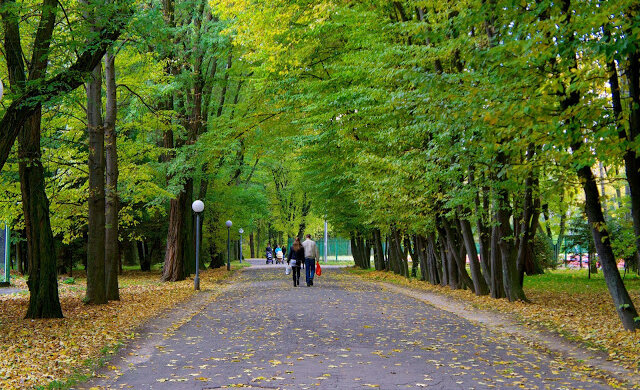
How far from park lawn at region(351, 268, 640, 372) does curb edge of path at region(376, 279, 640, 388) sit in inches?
7.1

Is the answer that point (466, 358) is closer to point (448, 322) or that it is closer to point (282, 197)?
point (448, 322)

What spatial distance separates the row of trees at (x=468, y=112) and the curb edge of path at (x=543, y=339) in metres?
1.38

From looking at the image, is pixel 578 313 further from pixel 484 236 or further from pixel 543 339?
pixel 484 236

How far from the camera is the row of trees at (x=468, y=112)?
8914mm

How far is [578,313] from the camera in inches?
539

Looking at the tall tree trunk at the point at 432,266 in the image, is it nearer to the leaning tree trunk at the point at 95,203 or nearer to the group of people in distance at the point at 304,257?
the group of people in distance at the point at 304,257

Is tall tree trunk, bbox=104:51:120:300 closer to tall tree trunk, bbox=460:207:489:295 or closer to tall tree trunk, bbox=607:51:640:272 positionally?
tall tree trunk, bbox=460:207:489:295

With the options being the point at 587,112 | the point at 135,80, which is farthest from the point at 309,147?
the point at 587,112

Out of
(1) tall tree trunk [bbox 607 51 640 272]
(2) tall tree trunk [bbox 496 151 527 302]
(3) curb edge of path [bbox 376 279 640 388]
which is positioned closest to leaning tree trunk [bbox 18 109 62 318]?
(3) curb edge of path [bbox 376 279 640 388]

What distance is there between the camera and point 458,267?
20625mm

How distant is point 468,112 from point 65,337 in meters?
7.10

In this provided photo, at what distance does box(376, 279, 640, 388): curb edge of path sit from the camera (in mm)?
7479

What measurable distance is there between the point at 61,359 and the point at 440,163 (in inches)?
440

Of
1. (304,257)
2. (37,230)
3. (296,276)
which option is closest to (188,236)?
(296,276)
